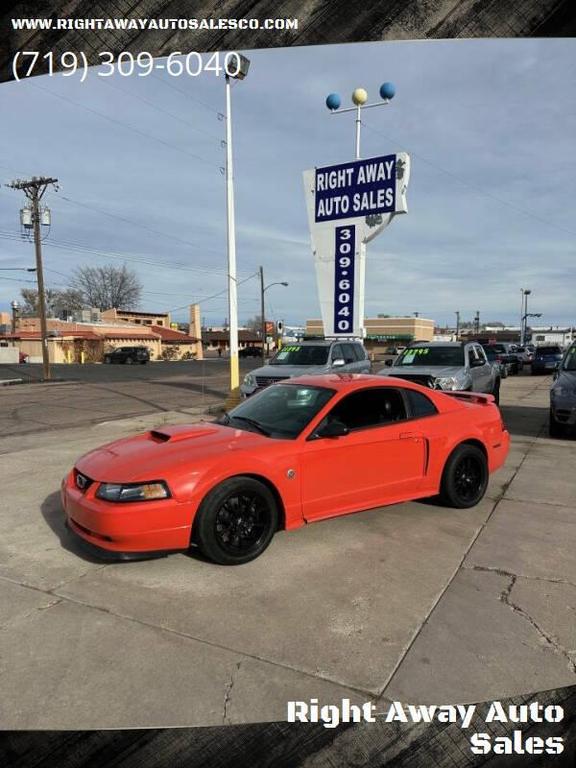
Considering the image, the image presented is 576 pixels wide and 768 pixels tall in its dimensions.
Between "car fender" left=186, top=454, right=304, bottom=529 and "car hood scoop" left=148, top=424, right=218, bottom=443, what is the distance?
2.33 ft

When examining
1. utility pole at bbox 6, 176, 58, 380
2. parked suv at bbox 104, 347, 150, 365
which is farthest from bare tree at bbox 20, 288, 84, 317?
utility pole at bbox 6, 176, 58, 380

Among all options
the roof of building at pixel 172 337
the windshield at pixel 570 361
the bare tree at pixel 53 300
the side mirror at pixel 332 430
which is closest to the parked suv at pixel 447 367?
the windshield at pixel 570 361

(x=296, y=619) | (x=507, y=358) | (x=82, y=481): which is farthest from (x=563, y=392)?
(x=507, y=358)

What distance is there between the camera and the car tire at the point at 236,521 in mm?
3936

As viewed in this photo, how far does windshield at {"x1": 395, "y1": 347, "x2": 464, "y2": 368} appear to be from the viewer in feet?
40.9

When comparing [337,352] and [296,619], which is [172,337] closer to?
[337,352]

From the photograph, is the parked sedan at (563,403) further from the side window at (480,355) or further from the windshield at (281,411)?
the windshield at (281,411)

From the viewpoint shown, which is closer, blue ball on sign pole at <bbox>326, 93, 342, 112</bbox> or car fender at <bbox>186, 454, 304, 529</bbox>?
car fender at <bbox>186, 454, 304, 529</bbox>

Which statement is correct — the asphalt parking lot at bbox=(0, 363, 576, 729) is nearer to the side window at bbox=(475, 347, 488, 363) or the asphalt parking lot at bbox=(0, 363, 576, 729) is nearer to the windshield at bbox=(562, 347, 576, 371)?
the windshield at bbox=(562, 347, 576, 371)

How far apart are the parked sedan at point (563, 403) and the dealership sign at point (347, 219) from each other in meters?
7.48

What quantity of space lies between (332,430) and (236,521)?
1.07m

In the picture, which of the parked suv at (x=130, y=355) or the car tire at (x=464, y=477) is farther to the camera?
the parked suv at (x=130, y=355)

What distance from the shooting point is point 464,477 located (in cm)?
549

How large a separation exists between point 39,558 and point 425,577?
3011mm
